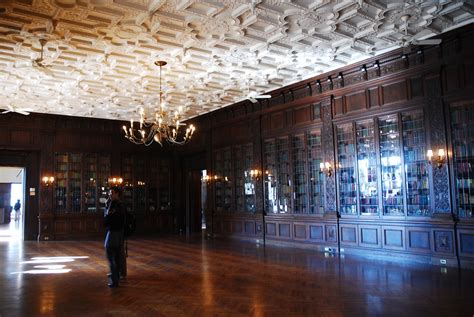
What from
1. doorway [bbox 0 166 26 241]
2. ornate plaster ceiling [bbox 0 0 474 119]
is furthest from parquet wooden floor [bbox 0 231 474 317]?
doorway [bbox 0 166 26 241]

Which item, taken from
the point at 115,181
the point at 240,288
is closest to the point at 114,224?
the point at 240,288

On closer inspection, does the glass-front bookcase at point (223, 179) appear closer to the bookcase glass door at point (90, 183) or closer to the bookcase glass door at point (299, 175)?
the bookcase glass door at point (299, 175)

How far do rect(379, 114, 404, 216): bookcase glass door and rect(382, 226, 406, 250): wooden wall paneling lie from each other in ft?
1.02

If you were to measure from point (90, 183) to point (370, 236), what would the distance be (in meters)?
10.1

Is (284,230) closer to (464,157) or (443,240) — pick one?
(443,240)

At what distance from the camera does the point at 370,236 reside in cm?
921

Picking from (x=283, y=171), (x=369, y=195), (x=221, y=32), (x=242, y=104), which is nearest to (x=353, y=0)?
(x=221, y=32)

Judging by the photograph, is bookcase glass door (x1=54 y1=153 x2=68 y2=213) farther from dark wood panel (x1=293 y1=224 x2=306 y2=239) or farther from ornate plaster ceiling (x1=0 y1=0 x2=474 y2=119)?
dark wood panel (x1=293 y1=224 x2=306 y2=239)

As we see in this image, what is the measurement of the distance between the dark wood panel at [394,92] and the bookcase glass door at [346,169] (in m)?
1.10

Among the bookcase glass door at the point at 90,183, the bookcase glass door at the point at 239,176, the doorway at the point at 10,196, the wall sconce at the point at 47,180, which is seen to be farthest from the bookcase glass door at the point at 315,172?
the doorway at the point at 10,196

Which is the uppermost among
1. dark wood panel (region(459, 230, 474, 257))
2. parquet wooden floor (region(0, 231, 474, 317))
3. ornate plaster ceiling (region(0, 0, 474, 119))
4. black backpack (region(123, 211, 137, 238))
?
ornate plaster ceiling (region(0, 0, 474, 119))

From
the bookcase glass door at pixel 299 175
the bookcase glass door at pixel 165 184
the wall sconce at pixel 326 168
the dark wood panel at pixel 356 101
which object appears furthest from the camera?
the bookcase glass door at pixel 165 184

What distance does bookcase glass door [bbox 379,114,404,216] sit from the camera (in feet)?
28.6

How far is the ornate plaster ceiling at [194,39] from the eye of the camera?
21.1 feet
